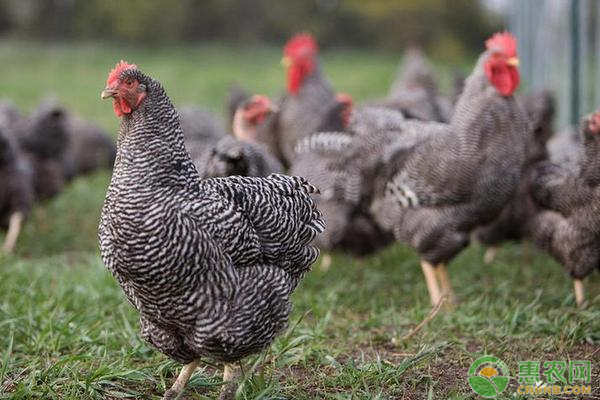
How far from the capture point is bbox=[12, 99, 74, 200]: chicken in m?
7.59

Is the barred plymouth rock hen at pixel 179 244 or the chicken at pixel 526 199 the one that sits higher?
the barred plymouth rock hen at pixel 179 244

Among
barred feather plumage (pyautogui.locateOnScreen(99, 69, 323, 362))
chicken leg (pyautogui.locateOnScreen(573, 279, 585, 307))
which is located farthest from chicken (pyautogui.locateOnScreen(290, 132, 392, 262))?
barred feather plumage (pyautogui.locateOnScreen(99, 69, 323, 362))

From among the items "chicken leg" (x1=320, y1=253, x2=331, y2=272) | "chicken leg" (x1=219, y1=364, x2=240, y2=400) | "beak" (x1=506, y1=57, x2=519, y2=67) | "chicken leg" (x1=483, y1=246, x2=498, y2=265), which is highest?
"beak" (x1=506, y1=57, x2=519, y2=67)

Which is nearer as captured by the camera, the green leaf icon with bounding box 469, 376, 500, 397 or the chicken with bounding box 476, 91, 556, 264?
the green leaf icon with bounding box 469, 376, 500, 397

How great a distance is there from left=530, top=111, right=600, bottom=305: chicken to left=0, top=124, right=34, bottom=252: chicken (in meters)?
4.58

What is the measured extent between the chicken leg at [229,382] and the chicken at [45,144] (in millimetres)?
4689

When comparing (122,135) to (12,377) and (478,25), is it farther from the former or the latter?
(478,25)

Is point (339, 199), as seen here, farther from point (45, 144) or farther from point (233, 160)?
point (45, 144)

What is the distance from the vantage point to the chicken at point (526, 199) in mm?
6008

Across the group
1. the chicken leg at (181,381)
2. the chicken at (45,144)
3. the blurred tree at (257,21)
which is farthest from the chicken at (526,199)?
the blurred tree at (257,21)

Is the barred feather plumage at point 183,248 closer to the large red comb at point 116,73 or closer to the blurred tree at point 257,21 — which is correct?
the large red comb at point 116,73

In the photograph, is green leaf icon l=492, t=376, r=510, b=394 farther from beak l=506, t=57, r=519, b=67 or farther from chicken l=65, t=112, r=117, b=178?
chicken l=65, t=112, r=117, b=178

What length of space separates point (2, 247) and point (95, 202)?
7.39ft

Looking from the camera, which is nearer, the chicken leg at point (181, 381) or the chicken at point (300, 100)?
the chicken leg at point (181, 381)
